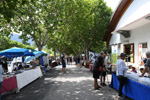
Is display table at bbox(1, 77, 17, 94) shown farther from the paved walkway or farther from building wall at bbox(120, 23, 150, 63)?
building wall at bbox(120, 23, 150, 63)

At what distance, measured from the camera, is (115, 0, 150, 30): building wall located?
12508 mm

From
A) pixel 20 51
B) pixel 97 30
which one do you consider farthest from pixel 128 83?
pixel 97 30

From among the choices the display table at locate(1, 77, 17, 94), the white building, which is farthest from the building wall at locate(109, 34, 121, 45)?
the display table at locate(1, 77, 17, 94)

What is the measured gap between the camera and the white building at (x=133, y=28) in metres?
12.1

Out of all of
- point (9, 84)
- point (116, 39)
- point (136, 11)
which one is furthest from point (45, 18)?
point (116, 39)

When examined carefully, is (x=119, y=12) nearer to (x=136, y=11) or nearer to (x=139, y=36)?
(x=136, y=11)

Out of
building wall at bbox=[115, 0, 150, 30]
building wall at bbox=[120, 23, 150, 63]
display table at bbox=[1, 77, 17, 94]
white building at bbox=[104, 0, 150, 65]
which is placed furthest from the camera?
building wall at bbox=[115, 0, 150, 30]

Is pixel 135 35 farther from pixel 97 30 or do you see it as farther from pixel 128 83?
pixel 97 30

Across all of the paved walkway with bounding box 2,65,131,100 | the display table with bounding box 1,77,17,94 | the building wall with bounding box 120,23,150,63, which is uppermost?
the building wall with bounding box 120,23,150,63

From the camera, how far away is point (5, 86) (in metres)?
6.43

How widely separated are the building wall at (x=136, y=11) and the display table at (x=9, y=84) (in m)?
11.6

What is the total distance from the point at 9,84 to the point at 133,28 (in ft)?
39.0

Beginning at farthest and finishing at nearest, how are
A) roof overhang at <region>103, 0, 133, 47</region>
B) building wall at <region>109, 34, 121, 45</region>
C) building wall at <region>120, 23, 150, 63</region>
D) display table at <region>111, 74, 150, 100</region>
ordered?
building wall at <region>109, 34, 121, 45</region>
roof overhang at <region>103, 0, 133, 47</region>
building wall at <region>120, 23, 150, 63</region>
display table at <region>111, 74, 150, 100</region>

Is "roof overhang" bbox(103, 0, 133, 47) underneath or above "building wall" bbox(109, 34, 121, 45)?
above
